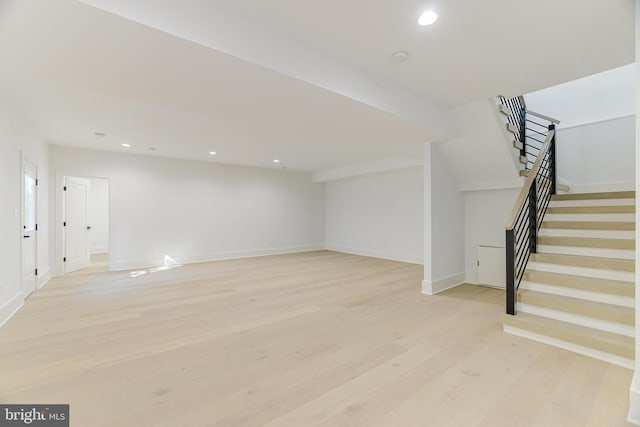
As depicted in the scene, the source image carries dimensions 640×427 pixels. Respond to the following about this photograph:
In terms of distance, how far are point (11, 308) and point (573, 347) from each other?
594 centimetres

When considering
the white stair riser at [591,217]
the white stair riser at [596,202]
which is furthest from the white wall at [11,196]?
the white stair riser at [596,202]

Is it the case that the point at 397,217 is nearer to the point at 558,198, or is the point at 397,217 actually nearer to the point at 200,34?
the point at 558,198

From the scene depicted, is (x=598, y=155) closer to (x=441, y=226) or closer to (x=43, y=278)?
(x=441, y=226)

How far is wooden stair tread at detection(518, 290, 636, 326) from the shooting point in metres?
2.41

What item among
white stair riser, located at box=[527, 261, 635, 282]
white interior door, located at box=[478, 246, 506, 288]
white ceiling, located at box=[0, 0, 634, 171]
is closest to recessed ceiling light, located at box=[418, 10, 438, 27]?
white ceiling, located at box=[0, 0, 634, 171]

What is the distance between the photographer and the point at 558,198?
4199 millimetres

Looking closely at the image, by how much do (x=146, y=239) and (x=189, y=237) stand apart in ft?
2.96

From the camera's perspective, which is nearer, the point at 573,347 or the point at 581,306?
the point at 573,347

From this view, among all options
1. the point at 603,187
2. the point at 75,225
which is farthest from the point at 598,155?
the point at 75,225

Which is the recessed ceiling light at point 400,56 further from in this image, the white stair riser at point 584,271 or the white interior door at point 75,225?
the white interior door at point 75,225

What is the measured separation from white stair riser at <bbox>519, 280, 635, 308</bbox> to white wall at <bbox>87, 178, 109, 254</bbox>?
10.6 metres

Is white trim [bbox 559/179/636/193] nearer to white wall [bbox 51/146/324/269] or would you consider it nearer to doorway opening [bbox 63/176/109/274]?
white wall [bbox 51/146/324/269]

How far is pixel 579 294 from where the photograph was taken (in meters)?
2.83

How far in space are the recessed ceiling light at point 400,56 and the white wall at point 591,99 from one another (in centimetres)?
431
